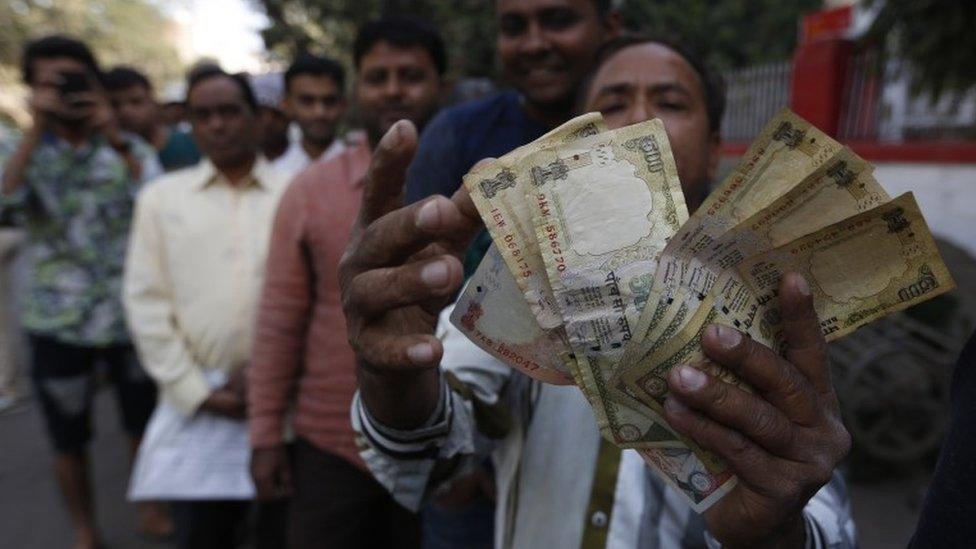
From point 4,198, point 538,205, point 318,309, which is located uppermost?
point 538,205

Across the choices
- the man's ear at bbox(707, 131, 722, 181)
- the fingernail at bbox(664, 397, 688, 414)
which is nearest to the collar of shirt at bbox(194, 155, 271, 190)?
the man's ear at bbox(707, 131, 722, 181)

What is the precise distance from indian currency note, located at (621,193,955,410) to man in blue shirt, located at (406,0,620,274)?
1091mm

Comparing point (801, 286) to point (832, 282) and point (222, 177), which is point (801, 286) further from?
point (222, 177)

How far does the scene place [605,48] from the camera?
1.58 m

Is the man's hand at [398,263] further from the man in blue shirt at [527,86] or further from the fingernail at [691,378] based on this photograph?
the man in blue shirt at [527,86]

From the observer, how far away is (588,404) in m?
1.20

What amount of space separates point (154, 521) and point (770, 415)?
3597 mm

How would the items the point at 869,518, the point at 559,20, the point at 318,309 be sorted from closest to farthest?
the point at 559,20
the point at 318,309
the point at 869,518

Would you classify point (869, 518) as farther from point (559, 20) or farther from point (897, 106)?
point (897, 106)

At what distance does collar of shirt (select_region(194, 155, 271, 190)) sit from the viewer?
2.57m

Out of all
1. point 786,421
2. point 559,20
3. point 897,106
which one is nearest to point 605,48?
point 559,20

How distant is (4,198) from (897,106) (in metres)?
6.78

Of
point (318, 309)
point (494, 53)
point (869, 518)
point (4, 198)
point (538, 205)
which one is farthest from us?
point (494, 53)

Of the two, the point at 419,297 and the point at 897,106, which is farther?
the point at 897,106
